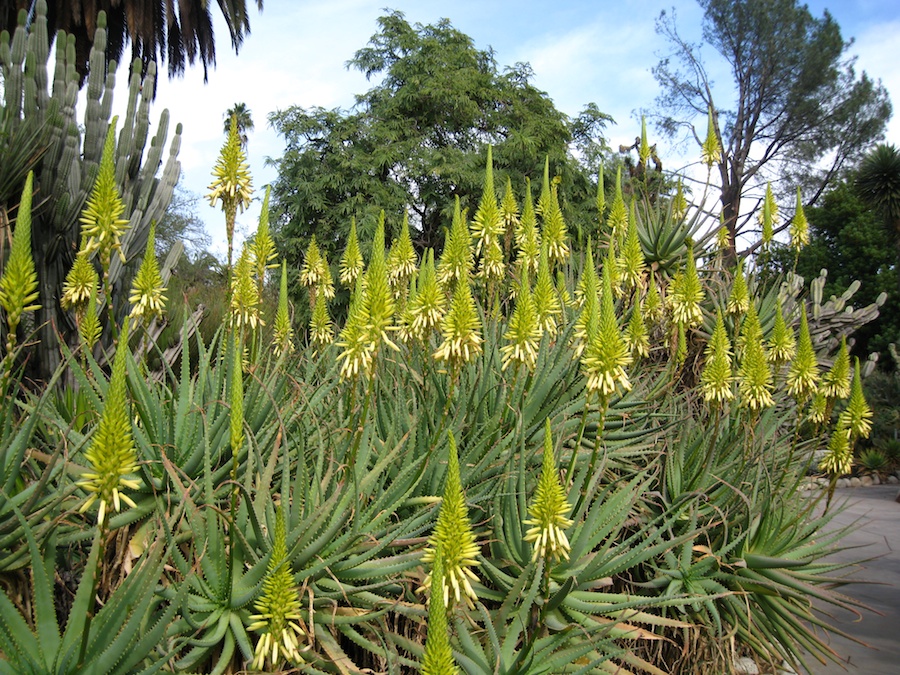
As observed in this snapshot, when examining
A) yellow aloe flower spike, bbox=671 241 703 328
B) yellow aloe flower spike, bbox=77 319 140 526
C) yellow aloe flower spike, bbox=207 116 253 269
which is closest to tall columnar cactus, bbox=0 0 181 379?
yellow aloe flower spike, bbox=207 116 253 269

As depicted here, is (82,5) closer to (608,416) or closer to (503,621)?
(608,416)

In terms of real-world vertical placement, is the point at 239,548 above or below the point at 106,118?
below

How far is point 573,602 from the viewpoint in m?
3.00

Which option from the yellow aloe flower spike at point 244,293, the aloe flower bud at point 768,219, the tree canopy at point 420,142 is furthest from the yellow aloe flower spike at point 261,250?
the tree canopy at point 420,142

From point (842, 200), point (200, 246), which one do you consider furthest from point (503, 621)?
point (200, 246)

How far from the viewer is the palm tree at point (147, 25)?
15.1 m

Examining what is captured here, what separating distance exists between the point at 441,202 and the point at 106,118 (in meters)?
11.8

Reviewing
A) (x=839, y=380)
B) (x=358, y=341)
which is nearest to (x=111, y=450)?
(x=358, y=341)

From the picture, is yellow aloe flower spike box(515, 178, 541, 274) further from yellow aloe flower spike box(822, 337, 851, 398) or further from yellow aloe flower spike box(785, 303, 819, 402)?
yellow aloe flower spike box(822, 337, 851, 398)

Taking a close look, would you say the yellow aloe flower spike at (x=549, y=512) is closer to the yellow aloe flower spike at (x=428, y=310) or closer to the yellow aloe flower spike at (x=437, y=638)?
the yellow aloe flower spike at (x=437, y=638)

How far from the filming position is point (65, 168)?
6.29m

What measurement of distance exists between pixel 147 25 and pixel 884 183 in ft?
60.3

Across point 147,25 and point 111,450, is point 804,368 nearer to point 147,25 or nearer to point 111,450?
point 111,450

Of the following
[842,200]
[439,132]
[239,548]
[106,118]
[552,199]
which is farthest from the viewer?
[842,200]
